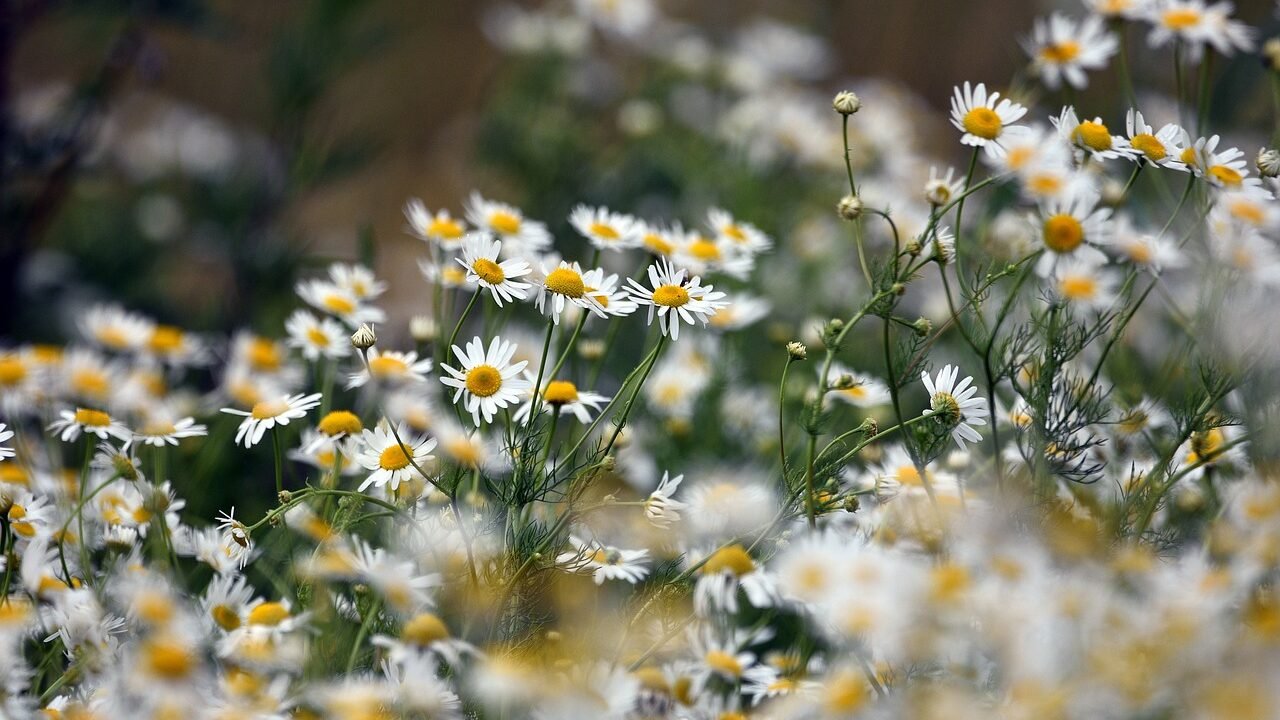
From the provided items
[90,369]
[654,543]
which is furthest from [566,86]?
[654,543]

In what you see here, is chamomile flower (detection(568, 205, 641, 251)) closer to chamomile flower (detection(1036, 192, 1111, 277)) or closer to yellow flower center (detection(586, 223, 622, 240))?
yellow flower center (detection(586, 223, 622, 240))

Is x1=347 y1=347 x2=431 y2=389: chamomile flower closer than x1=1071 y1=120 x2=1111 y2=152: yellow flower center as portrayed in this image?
No

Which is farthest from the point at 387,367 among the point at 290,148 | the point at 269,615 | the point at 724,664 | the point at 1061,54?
the point at 290,148

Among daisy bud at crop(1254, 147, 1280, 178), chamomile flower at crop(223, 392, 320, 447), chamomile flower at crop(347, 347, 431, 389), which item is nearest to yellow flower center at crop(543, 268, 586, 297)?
chamomile flower at crop(347, 347, 431, 389)

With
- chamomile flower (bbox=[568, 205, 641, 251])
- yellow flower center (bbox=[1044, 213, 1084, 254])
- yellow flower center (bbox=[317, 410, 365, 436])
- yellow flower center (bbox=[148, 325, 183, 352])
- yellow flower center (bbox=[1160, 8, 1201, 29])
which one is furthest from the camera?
yellow flower center (bbox=[148, 325, 183, 352])

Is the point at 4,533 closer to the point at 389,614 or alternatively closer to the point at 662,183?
the point at 389,614

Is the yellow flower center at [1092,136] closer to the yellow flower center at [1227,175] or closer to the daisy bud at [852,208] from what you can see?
the yellow flower center at [1227,175]

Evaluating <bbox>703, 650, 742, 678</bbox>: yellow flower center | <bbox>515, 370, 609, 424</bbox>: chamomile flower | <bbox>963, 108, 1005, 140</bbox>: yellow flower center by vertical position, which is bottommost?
<bbox>703, 650, 742, 678</bbox>: yellow flower center
